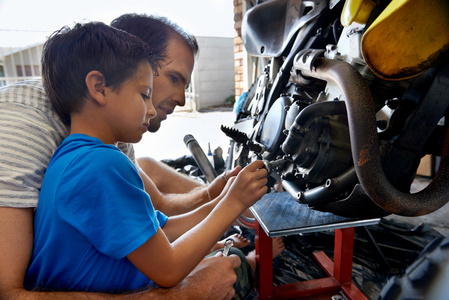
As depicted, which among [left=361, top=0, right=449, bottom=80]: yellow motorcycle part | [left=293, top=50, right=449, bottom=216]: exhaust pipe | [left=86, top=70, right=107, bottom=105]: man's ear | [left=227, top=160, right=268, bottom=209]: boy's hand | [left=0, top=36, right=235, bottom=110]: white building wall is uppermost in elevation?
[left=361, top=0, right=449, bottom=80]: yellow motorcycle part

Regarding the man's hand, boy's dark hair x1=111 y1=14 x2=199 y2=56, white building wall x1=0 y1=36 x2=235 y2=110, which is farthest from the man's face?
white building wall x1=0 y1=36 x2=235 y2=110

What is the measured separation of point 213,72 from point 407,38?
774 centimetres

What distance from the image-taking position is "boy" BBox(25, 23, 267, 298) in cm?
57

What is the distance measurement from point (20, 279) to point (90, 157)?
279mm

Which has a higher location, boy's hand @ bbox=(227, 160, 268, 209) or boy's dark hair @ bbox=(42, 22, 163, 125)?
boy's dark hair @ bbox=(42, 22, 163, 125)

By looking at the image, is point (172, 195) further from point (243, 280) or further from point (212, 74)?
point (212, 74)

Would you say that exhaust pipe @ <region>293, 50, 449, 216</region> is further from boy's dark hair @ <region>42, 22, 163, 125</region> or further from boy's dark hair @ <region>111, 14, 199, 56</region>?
boy's dark hair @ <region>111, 14, 199, 56</region>

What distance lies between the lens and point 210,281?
80cm

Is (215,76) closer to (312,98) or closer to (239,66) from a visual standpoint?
(239,66)

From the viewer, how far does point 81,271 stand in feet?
2.07

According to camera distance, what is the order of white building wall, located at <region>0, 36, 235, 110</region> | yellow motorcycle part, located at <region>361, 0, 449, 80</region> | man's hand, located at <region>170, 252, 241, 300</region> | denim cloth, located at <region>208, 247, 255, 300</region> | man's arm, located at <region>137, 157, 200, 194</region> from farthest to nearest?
white building wall, located at <region>0, 36, 235, 110</region> → man's arm, located at <region>137, 157, 200, 194</region> → denim cloth, located at <region>208, 247, 255, 300</region> → man's hand, located at <region>170, 252, 241, 300</region> → yellow motorcycle part, located at <region>361, 0, 449, 80</region>

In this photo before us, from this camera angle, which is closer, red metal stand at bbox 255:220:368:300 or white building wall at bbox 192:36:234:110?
Answer: red metal stand at bbox 255:220:368:300

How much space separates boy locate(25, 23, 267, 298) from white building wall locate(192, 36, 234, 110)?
704 centimetres

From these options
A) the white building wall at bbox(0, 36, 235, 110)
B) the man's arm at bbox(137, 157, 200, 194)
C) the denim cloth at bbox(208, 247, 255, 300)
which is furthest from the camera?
the white building wall at bbox(0, 36, 235, 110)
